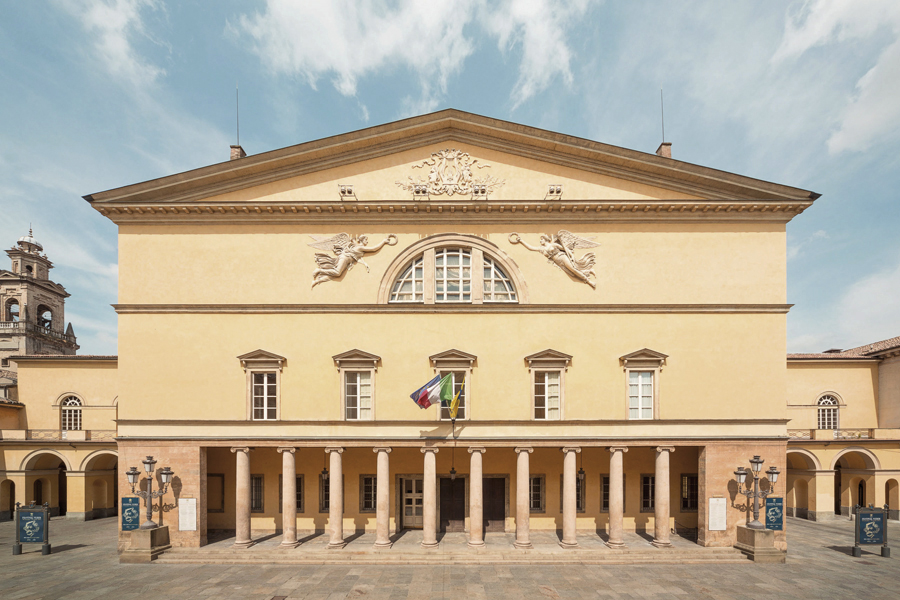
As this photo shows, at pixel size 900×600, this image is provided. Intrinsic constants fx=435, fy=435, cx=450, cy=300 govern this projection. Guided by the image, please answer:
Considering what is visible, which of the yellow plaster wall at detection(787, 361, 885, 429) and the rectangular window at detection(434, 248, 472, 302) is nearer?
the rectangular window at detection(434, 248, 472, 302)

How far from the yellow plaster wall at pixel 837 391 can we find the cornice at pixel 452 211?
14142mm

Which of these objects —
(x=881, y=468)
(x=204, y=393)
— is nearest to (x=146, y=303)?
(x=204, y=393)

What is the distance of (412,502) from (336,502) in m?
3.92

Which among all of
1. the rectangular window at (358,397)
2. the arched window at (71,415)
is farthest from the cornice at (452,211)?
the arched window at (71,415)

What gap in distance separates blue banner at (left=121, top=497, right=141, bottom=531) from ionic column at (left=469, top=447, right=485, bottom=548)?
13.8 metres

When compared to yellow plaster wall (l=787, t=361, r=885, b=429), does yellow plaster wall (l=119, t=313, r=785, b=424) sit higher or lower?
higher

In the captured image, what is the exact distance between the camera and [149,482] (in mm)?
18000

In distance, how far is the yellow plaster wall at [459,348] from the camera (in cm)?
1858

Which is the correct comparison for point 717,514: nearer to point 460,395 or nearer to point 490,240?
point 460,395

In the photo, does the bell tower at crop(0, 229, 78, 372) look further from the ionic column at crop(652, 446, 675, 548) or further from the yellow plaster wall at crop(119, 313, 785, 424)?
the ionic column at crop(652, 446, 675, 548)

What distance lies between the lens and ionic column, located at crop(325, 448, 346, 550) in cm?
1789

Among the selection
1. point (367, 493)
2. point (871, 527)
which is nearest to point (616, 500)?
point (871, 527)

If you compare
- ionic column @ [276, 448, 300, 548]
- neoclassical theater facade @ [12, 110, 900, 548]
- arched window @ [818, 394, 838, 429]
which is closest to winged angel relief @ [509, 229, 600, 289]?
neoclassical theater facade @ [12, 110, 900, 548]

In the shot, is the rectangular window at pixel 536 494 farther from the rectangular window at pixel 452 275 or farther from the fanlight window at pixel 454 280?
the rectangular window at pixel 452 275
